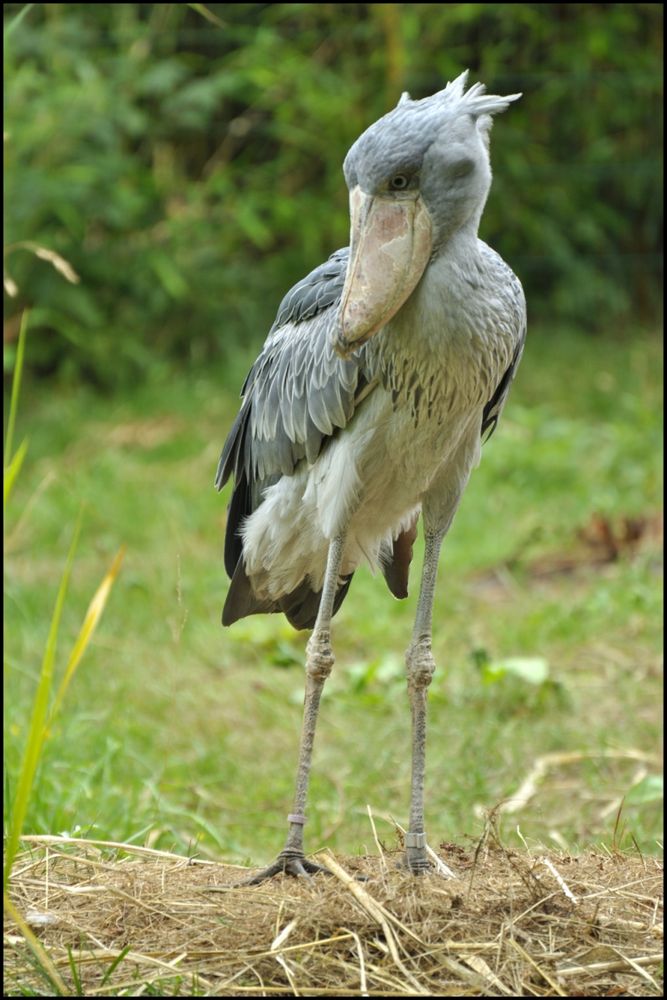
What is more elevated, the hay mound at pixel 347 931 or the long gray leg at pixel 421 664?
the long gray leg at pixel 421 664

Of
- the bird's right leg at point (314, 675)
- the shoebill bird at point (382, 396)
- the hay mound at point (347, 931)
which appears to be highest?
the shoebill bird at point (382, 396)

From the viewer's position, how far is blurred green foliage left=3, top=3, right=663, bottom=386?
25.3 ft

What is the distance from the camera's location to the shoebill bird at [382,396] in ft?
7.93

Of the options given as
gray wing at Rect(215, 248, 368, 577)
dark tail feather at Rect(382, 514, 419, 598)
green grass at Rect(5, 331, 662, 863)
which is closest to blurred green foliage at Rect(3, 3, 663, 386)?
green grass at Rect(5, 331, 662, 863)

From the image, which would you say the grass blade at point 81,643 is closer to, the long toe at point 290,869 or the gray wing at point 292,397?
the long toe at point 290,869

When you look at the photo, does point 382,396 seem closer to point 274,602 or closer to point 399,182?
point 399,182

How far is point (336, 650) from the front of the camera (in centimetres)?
527

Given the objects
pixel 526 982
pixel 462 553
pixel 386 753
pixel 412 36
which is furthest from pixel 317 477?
pixel 412 36

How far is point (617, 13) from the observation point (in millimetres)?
8297

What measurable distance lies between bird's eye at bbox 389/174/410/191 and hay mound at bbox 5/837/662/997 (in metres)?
1.21

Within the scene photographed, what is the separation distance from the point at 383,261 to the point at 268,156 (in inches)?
258

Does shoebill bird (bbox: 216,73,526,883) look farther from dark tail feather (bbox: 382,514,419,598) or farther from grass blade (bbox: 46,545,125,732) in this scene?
grass blade (bbox: 46,545,125,732)

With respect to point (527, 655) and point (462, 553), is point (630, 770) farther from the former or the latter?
point (462, 553)

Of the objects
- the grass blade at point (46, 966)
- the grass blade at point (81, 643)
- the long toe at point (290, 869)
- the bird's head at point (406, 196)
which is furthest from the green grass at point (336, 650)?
the bird's head at point (406, 196)
